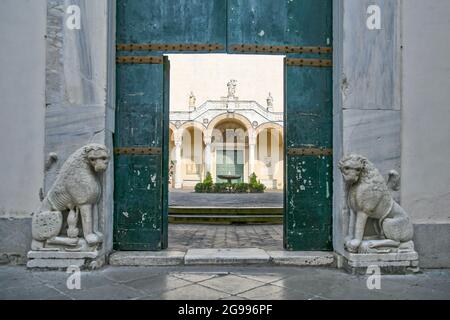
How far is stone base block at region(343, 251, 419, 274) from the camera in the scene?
371 centimetres

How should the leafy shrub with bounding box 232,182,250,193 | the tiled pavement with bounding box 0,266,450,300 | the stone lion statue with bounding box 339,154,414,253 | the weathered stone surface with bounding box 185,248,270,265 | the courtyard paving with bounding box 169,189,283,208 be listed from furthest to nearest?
1. the leafy shrub with bounding box 232,182,250,193
2. the courtyard paving with bounding box 169,189,283,208
3. the weathered stone surface with bounding box 185,248,270,265
4. the stone lion statue with bounding box 339,154,414,253
5. the tiled pavement with bounding box 0,266,450,300

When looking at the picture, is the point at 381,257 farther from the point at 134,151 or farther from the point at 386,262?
the point at 134,151

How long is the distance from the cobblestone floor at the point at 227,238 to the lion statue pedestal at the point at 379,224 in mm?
1159

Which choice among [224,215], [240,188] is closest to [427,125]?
[224,215]

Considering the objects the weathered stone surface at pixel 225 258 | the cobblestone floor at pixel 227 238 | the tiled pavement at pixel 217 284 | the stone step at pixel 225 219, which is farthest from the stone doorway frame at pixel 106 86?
the stone step at pixel 225 219

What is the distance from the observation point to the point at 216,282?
3447mm

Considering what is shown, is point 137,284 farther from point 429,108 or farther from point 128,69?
point 429,108

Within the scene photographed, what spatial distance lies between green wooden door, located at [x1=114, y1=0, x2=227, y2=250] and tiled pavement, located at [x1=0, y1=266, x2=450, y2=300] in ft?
1.96

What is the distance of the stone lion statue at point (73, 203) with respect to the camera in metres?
3.71

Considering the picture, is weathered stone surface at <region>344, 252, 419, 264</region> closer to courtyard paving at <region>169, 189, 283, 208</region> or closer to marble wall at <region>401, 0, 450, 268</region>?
marble wall at <region>401, 0, 450, 268</region>

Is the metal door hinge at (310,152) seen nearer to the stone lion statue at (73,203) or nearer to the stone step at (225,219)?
the stone lion statue at (73,203)

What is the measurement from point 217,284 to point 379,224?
1727 millimetres

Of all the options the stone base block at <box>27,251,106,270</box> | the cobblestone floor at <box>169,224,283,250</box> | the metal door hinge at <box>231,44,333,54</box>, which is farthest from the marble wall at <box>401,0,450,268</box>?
the stone base block at <box>27,251,106,270</box>
